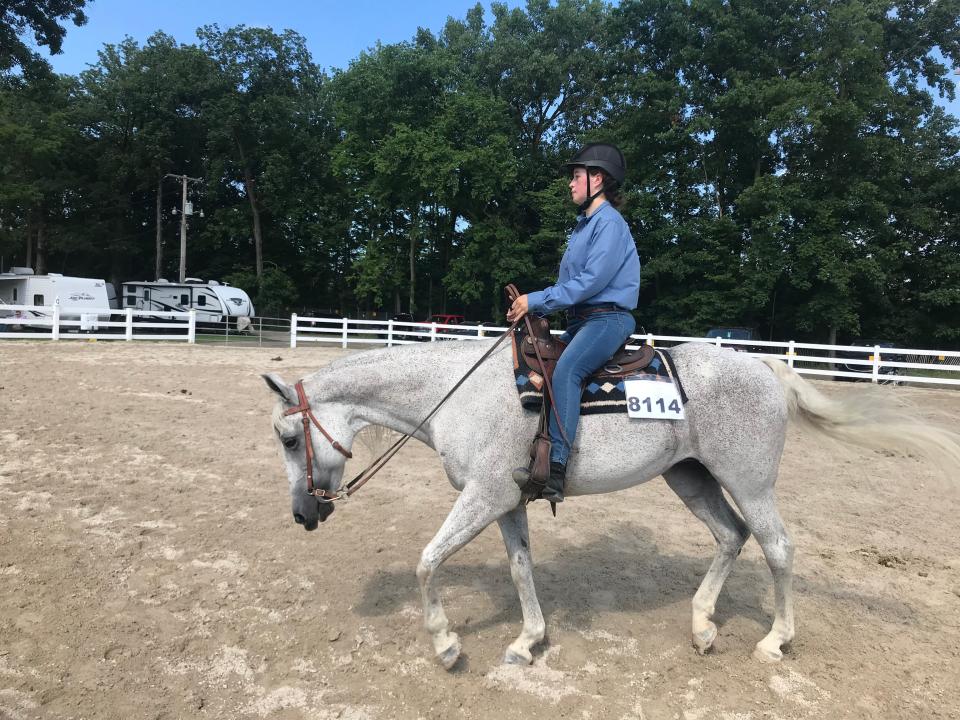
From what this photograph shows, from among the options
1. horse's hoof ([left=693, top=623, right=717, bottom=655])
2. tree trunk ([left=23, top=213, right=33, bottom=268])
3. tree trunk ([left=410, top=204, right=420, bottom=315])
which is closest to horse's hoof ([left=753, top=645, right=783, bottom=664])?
horse's hoof ([left=693, top=623, right=717, bottom=655])

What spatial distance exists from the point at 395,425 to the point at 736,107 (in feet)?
94.8

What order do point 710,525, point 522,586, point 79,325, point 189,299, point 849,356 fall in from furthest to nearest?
point 189,299, point 849,356, point 79,325, point 710,525, point 522,586

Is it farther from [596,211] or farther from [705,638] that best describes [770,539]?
[596,211]

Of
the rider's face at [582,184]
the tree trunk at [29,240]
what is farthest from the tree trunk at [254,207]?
the rider's face at [582,184]

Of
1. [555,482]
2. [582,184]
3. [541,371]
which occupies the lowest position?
[555,482]

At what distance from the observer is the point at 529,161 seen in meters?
36.5

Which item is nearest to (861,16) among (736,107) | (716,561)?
(736,107)

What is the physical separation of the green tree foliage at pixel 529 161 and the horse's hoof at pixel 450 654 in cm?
2673

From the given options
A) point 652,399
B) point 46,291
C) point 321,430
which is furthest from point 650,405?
point 46,291

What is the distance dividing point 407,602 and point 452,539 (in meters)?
1.13

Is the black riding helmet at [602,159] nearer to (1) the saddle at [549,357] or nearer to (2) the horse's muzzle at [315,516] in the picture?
(1) the saddle at [549,357]

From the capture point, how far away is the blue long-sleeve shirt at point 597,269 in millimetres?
3369

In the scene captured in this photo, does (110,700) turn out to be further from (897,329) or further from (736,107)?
(897,329)

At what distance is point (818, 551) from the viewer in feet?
16.9
